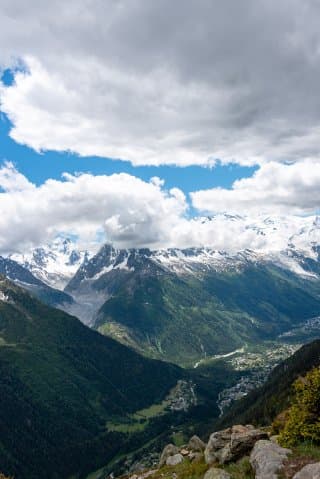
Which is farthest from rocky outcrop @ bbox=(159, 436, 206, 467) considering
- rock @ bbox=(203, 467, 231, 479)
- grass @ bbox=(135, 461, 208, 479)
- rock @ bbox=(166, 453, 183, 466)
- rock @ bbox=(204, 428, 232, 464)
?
rock @ bbox=(203, 467, 231, 479)

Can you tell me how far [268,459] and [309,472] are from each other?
17.1 ft

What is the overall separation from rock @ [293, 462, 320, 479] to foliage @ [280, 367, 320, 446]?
8941 mm

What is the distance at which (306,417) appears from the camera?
43719 mm

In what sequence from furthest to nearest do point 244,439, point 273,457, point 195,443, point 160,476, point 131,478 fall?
point 195,443, point 131,478, point 160,476, point 244,439, point 273,457

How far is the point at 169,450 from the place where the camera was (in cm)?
8375

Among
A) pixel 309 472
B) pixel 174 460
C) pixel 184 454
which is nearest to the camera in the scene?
pixel 309 472

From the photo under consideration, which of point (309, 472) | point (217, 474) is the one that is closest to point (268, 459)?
point (309, 472)

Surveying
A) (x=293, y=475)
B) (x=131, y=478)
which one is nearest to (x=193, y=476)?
(x=293, y=475)

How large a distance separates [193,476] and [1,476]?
2339 centimetres

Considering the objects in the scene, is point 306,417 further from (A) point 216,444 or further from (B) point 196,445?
(B) point 196,445

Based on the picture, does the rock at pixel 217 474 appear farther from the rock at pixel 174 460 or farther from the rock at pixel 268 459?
the rock at pixel 174 460

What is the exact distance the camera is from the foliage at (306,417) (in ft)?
137

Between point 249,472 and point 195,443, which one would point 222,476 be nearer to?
point 249,472

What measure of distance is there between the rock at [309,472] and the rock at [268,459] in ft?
7.52
